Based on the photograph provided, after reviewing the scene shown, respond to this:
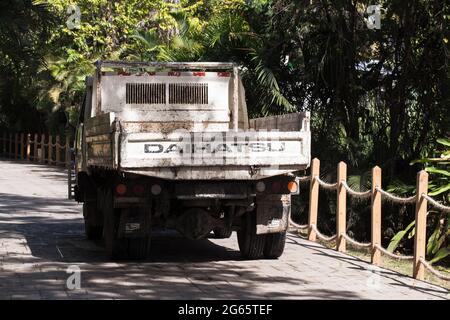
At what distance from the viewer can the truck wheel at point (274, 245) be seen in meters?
11.6

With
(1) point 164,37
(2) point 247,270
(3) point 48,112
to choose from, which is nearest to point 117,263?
(2) point 247,270

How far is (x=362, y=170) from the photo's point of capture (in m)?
17.2

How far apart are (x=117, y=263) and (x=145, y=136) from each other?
5.86 feet

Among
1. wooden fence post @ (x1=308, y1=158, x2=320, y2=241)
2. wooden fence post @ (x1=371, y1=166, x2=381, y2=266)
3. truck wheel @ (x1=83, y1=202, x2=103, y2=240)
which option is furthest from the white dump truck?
wooden fence post @ (x1=308, y1=158, x2=320, y2=241)

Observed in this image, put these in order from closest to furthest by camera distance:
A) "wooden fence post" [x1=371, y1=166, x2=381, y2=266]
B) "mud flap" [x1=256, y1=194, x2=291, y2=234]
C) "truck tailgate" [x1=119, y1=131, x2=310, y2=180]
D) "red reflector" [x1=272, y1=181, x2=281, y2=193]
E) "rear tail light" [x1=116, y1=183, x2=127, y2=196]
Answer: "truck tailgate" [x1=119, y1=131, x2=310, y2=180]
"rear tail light" [x1=116, y1=183, x2=127, y2=196]
"red reflector" [x1=272, y1=181, x2=281, y2=193]
"mud flap" [x1=256, y1=194, x2=291, y2=234]
"wooden fence post" [x1=371, y1=166, x2=381, y2=266]

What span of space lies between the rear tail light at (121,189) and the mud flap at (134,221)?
0.34m

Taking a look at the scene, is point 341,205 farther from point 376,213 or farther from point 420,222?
point 420,222

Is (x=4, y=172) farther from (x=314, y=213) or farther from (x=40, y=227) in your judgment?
(x=314, y=213)

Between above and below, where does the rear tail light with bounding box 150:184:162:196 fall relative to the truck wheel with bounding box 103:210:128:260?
above

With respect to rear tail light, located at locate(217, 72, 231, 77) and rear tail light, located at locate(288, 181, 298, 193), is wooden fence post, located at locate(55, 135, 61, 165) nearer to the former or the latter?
rear tail light, located at locate(217, 72, 231, 77)

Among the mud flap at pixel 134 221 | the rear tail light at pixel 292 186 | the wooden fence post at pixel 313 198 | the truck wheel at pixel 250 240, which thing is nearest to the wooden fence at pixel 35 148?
the wooden fence post at pixel 313 198

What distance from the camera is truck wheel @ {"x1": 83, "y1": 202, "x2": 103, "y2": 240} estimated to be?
13.2 meters

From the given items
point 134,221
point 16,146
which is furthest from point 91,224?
point 16,146

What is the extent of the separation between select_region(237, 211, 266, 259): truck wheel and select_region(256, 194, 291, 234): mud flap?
293 millimetres
